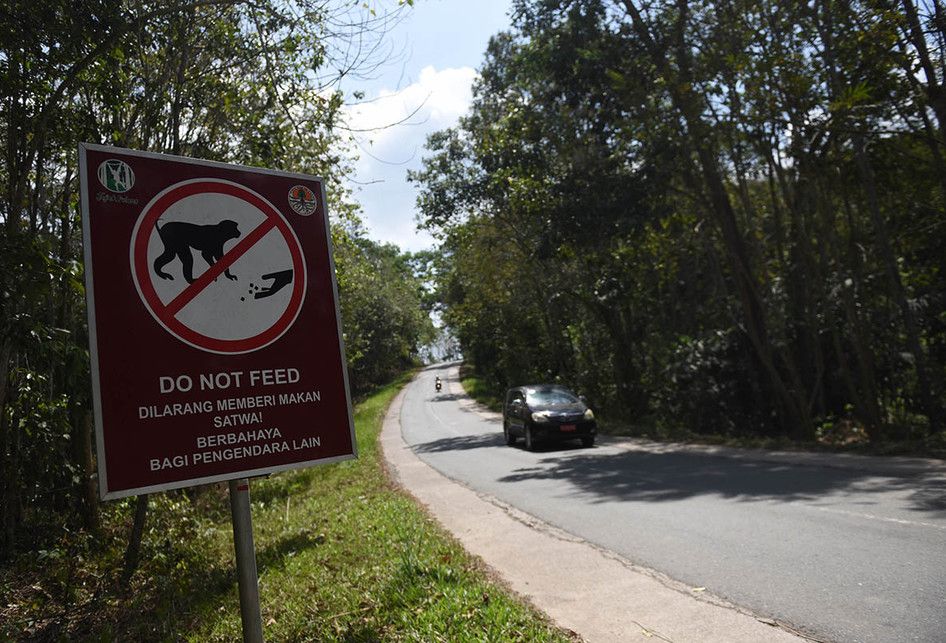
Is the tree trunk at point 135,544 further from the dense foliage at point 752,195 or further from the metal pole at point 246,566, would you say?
the dense foliage at point 752,195

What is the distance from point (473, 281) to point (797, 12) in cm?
2551

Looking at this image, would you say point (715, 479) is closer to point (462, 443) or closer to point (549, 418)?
point (549, 418)

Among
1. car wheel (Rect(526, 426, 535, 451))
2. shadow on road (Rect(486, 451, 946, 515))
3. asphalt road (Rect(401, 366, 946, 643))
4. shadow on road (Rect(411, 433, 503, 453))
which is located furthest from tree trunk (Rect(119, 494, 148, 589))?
shadow on road (Rect(411, 433, 503, 453))

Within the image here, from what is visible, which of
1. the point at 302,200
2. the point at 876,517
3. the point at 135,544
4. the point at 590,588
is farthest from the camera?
the point at 135,544

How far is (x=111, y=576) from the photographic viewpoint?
820 centimetres

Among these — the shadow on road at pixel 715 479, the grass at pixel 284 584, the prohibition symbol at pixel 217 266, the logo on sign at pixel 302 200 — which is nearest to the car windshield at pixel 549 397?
the shadow on road at pixel 715 479

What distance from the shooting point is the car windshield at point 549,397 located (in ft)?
59.9

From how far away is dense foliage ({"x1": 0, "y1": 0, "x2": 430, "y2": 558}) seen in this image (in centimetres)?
598

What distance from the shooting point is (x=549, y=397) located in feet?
61.2

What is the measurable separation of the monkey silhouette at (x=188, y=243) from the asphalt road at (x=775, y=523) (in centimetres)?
429

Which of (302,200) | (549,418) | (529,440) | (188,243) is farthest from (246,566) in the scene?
(529,440)

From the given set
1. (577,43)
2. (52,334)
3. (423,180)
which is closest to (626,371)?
(423,180)

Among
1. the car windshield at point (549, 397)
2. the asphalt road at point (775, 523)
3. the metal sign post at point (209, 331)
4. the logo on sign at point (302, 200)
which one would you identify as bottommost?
the asphalt road at point (775, 523)

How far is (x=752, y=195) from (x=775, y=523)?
1982 cm
